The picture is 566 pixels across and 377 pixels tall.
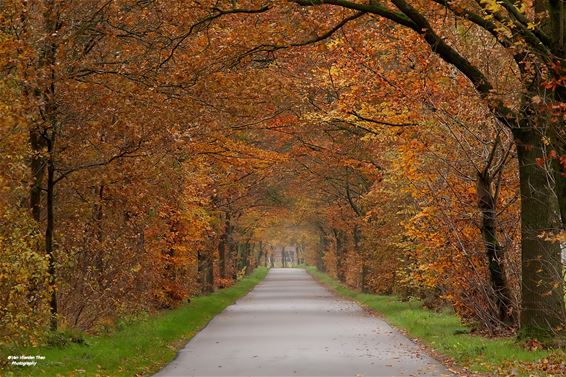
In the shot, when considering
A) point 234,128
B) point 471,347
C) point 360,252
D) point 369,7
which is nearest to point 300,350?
point 471,347

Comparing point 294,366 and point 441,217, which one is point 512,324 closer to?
point 441,217

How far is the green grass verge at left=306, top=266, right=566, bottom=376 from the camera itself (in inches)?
473

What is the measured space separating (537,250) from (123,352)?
785 centimetres

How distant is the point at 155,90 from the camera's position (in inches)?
563

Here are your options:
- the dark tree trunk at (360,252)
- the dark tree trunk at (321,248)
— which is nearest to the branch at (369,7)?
the dark tree trunk at (360,252)

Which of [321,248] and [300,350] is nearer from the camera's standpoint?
[300,350]

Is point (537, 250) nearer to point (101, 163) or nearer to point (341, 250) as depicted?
point (101, 163)

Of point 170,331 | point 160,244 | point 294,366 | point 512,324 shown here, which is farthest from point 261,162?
point 294,366

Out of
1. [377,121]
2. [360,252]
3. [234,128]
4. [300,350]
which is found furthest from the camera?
[360,252]

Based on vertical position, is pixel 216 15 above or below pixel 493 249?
above

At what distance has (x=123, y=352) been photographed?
14.0 meters

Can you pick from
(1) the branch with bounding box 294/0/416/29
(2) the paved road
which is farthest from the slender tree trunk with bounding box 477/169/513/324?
(1) the branch with bounding box 294/0/416/29

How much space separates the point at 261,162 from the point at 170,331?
8.05 meters

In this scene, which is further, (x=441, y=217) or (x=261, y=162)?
(x=261, y=162)
